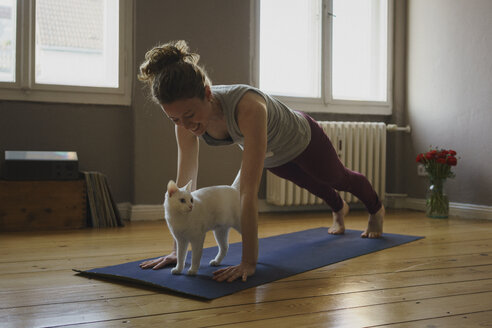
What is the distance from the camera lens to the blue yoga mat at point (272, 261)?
1.62 metres

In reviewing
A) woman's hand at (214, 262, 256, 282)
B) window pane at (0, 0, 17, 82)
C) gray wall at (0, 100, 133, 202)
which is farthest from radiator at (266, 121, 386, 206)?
woman's hand at (214, 262, 256, 282)

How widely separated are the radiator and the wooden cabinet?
142 centimetres

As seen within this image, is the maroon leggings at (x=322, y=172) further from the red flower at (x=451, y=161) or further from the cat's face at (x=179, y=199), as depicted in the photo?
the red flower at (x=451, y=161)

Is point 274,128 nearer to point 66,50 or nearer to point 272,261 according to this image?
point 272,261

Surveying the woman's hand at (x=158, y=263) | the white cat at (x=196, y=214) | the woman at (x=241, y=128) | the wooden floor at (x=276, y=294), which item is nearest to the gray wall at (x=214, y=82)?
the wooden floor at (x=276, y=294)

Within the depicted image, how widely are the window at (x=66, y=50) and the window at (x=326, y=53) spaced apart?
1.00m

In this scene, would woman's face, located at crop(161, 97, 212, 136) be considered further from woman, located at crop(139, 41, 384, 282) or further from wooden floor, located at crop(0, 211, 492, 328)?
wooden floor, located at crop(0, 211, 492, 328)

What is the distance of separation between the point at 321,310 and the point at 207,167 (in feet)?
7.59

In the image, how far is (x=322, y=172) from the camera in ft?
7.55

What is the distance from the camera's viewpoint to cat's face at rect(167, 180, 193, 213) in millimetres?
1643

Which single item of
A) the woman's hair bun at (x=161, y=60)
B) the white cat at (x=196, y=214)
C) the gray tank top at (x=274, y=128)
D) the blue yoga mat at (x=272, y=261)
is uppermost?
the woman's hair bun at (x=161, y=60)

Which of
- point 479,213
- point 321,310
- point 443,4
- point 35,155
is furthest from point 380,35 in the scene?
point 321,310

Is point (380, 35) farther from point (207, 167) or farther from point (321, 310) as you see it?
point (321, 310)

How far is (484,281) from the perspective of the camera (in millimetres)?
1738
